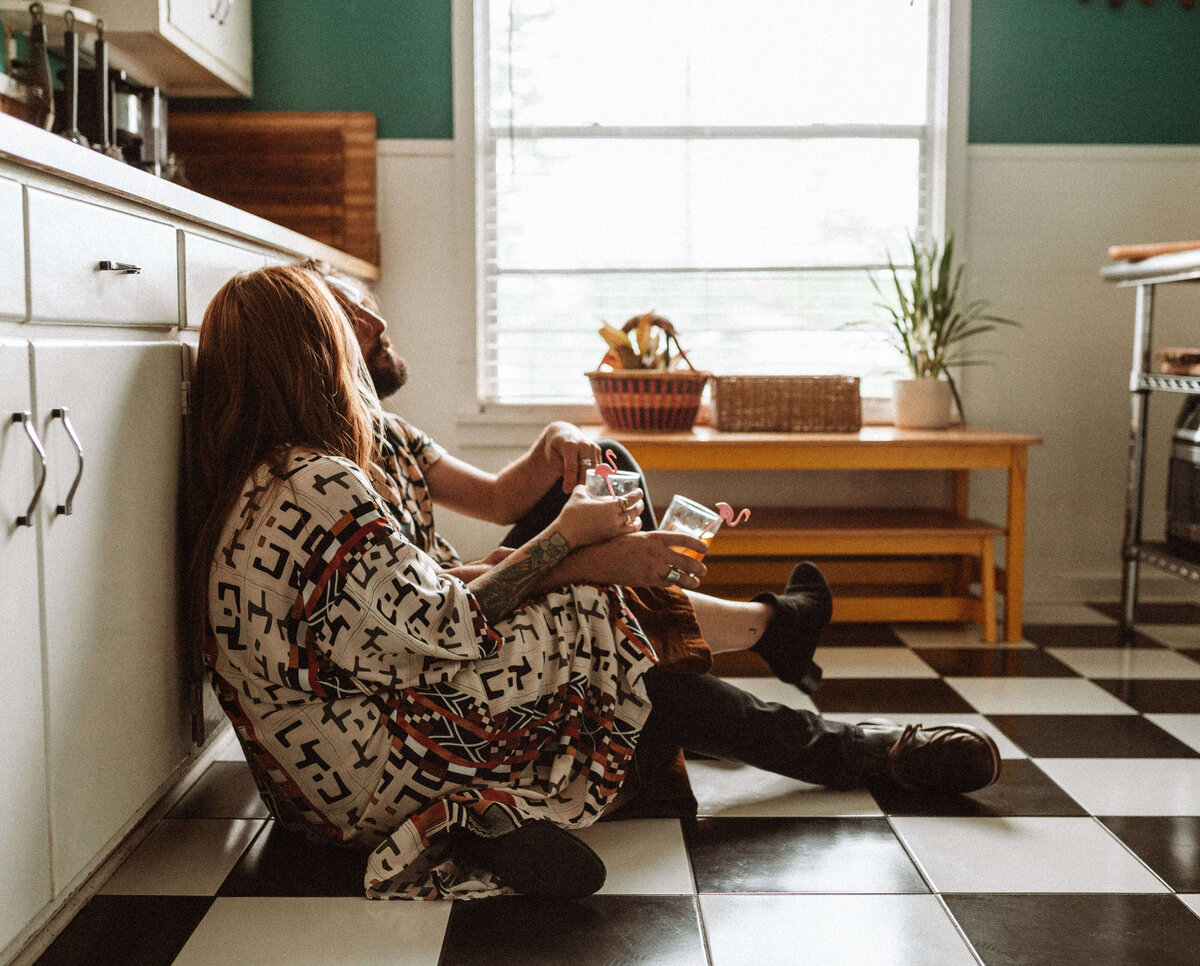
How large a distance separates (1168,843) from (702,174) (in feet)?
7.76

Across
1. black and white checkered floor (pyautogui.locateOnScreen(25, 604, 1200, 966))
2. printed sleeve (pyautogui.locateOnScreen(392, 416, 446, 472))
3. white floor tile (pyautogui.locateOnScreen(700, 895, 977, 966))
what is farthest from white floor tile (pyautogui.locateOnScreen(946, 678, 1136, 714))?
printed sleeve (pyautogui.locateOnScreen(392, 416, 446, 472))

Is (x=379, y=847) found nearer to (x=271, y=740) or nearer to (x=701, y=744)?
(x=271, y=740)

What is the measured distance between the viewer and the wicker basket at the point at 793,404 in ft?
10.1

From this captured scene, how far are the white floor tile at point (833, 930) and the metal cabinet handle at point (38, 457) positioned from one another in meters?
0.93

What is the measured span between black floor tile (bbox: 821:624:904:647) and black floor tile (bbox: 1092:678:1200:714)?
1.75 ft

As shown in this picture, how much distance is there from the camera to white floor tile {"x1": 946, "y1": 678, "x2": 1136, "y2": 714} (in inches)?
91.8

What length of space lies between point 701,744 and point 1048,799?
608mm

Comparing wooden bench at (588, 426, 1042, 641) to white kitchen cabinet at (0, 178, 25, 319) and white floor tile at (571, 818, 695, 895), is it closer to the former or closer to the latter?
white floor tile at (571, 818, 695, 895)

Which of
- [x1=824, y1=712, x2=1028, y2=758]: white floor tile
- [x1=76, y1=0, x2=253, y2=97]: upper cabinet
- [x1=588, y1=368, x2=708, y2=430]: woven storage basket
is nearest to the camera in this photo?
[x1=824, y1=712, x2=1028, y2=758]: white floor tile

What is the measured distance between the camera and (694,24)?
11.0 feet

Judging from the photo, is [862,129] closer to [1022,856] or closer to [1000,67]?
[1000,67]

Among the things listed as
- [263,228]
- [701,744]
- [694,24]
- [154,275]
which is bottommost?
[701,744]

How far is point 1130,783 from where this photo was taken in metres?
1.92

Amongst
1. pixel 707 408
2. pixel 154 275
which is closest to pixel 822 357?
pixel 707 408
